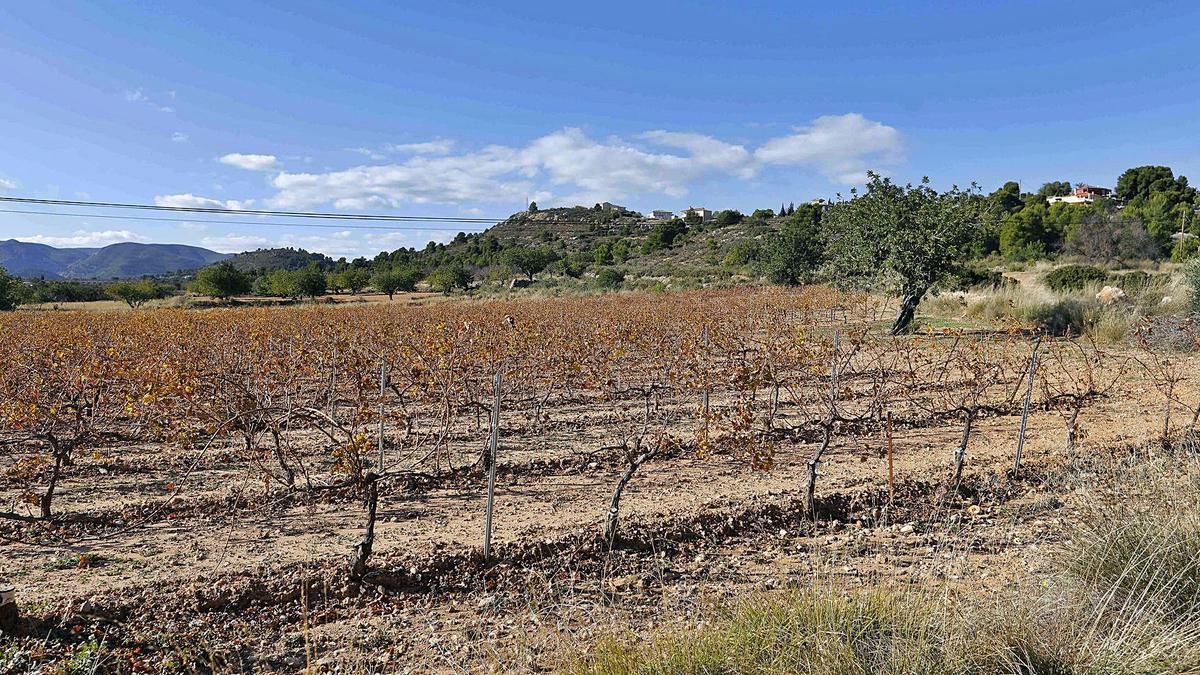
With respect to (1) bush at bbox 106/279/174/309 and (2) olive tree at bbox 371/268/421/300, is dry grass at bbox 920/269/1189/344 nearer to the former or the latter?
(2) olive tree at bbox 371/268/421/300

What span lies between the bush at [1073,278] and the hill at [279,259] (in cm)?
8721

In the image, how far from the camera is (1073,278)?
21.4 metres

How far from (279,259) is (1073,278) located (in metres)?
102

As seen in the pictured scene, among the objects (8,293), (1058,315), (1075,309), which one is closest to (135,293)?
(8,293)

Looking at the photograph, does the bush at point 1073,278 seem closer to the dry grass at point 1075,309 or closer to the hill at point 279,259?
the dry grass at point 1075,309

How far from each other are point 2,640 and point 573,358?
733cm

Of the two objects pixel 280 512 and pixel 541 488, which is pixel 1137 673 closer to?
pixel 541 488

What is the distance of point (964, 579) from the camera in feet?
12.2

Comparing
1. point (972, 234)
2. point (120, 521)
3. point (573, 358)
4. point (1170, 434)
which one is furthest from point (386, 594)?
point (972, 234)

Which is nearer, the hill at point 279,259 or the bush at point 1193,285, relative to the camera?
the bush at point 1193,285

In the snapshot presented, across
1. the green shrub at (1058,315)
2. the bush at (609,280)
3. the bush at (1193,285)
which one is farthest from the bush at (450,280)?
the bush at (1193,285)

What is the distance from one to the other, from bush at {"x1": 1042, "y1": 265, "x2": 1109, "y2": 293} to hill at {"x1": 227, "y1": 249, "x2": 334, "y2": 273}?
87.2m

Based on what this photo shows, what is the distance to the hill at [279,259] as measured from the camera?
3681 inches

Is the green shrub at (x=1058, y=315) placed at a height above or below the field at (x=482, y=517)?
above
